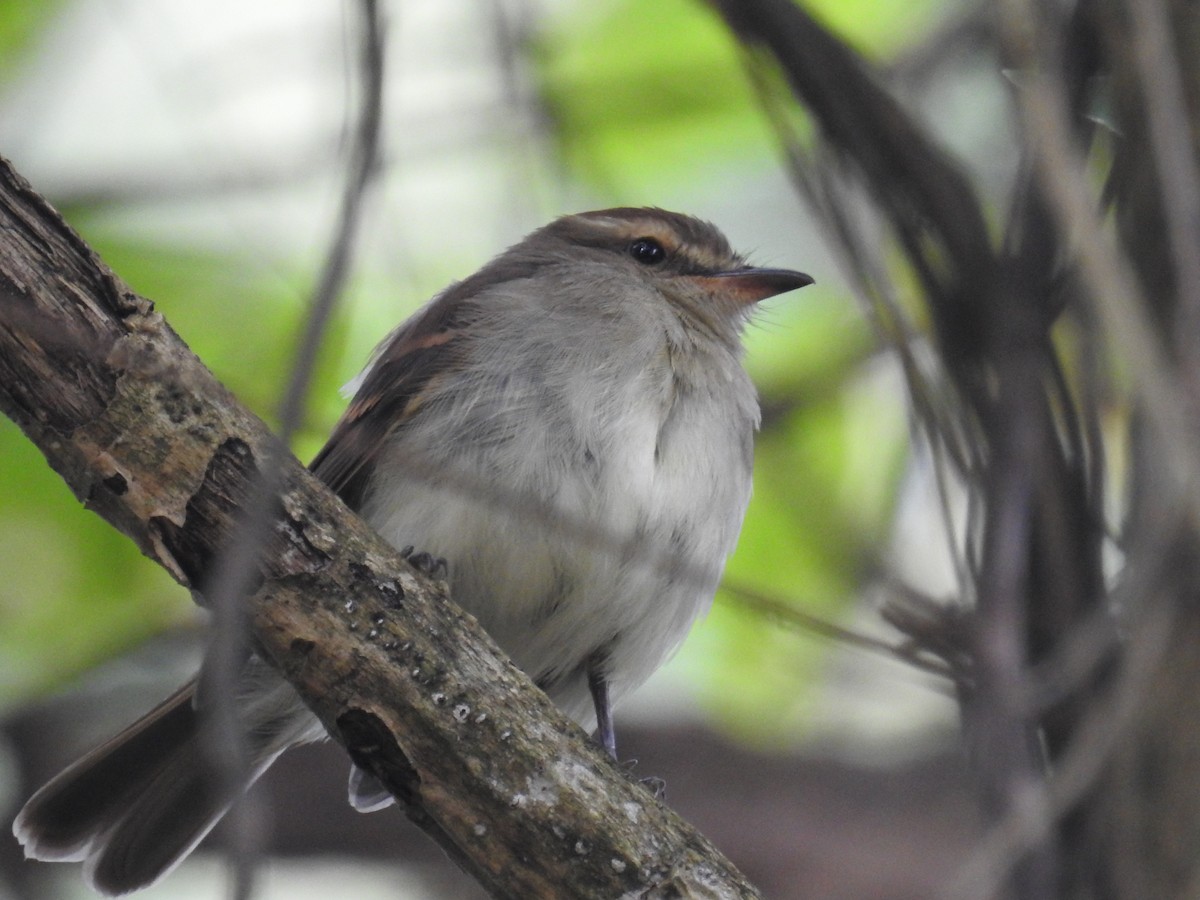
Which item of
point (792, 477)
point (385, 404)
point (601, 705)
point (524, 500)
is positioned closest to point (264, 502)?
point (524, 500)

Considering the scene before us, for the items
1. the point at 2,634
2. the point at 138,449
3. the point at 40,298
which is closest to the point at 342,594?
the point at 138,449

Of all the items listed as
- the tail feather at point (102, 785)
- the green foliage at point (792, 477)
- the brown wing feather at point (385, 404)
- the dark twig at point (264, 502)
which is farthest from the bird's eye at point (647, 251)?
the dark twig at point (264, 502)

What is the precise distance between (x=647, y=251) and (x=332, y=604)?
7.97 ft

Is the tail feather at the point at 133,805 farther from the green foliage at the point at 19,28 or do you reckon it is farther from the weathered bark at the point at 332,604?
the green foliage at the point at 19,28

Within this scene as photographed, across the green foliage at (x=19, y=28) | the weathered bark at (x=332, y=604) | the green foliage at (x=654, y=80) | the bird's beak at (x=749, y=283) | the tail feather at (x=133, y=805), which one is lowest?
the tail feather at (x=133, y=805)

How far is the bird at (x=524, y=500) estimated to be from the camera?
3.54 m

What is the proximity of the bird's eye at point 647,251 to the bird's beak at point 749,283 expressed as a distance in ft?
0.42

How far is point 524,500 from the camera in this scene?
11.2ft

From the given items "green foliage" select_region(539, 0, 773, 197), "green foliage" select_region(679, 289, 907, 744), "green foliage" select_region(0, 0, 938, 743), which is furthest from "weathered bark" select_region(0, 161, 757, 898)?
"green foliage" select_region(539, 0, 773, 197)

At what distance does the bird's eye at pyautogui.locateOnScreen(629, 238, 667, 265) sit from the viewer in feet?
15.2

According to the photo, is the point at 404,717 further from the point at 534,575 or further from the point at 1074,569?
the point at 1074,569

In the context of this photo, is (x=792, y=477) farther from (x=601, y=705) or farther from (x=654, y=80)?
(x=654, y=80)

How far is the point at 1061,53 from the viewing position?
358 cm

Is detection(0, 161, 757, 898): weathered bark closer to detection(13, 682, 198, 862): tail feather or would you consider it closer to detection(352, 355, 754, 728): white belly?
detection(352, 355, 754, 728): white belly
